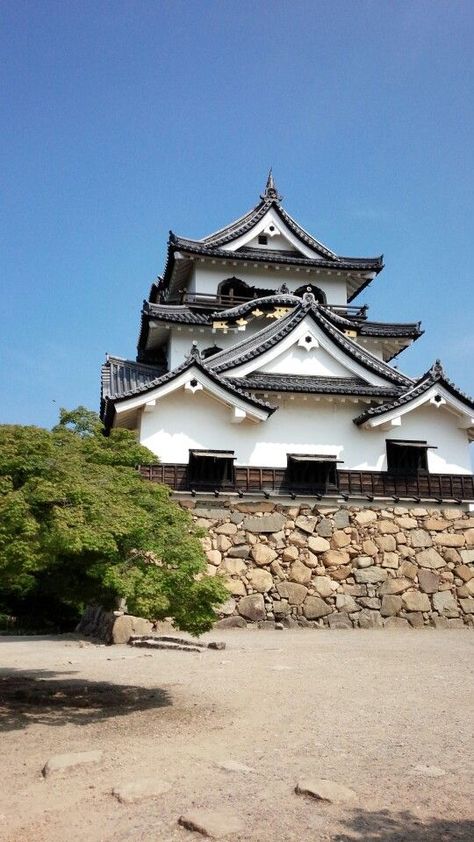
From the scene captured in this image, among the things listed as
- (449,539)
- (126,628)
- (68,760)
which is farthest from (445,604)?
(68,760)

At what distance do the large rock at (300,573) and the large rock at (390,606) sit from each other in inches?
83.2

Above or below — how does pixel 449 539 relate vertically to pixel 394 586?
above

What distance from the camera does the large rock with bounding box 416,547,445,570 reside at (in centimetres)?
1720

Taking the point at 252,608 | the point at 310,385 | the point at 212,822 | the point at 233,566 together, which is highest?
the point at 310,385

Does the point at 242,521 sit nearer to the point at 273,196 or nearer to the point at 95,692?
the point at 95,692

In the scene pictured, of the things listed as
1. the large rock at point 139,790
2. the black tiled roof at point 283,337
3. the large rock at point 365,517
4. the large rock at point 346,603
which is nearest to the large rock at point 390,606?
the large rock at point 346,603

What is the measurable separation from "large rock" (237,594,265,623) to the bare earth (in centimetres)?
373

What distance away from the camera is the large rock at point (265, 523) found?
1656 centimetres

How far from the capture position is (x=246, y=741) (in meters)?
6.23

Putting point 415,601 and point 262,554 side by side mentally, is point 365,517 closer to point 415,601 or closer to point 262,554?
point 415,601

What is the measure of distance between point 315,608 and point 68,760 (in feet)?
37.8

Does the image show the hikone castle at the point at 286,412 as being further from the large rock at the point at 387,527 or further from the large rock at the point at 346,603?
the large rock at the point at 346,603

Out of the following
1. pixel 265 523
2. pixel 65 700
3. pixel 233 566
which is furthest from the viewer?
pixel 265 523

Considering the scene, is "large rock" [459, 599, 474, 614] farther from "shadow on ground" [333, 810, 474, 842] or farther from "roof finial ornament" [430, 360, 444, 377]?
"shadow on ground" [333, 810, 474, 842]
